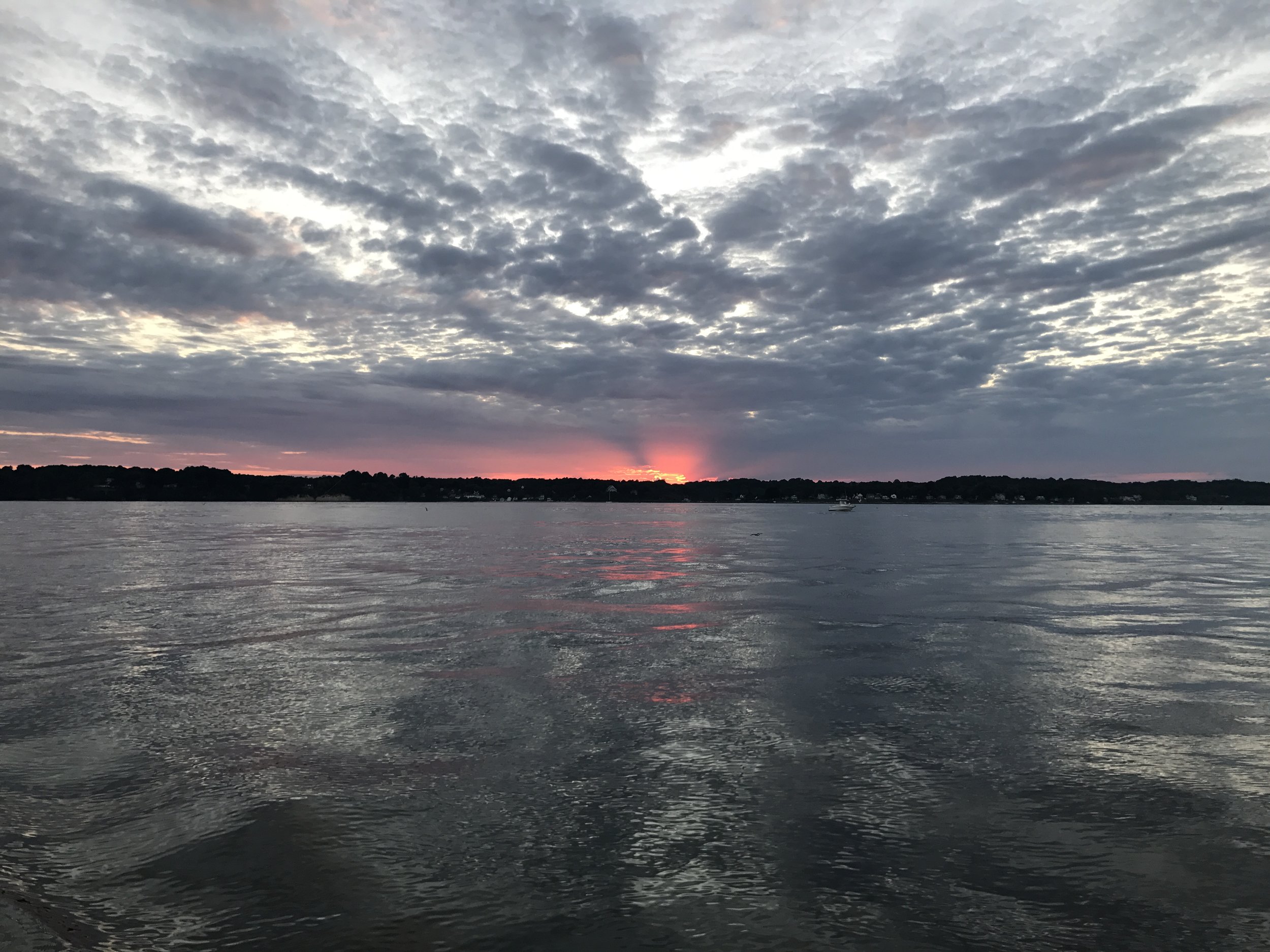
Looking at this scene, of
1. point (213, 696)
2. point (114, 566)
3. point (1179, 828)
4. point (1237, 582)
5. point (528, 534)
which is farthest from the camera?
point (528, 534)

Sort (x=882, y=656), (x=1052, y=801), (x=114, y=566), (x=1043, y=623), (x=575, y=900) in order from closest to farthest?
(x=575, y=900) → (x=1052, y=801) → (x=882, y=656) → (x=1043, y=623) → (x=114, y=566)

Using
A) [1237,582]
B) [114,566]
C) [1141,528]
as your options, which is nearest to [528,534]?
[114,566]

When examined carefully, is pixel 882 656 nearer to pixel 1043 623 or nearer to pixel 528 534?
pixel 1043 623

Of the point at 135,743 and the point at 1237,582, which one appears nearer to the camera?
the point at 135,743

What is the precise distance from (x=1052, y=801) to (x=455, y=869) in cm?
716

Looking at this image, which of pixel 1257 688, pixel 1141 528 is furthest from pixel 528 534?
pixel 1141 528

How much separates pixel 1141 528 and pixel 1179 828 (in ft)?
398

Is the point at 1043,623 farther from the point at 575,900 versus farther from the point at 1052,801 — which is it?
the point at 575,900

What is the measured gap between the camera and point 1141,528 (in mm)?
110750

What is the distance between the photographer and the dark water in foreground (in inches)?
278

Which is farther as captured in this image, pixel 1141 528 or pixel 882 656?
pixel 1141 528

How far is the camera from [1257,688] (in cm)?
1545

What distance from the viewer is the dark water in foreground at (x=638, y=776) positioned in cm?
705

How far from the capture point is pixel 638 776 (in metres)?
10.5
